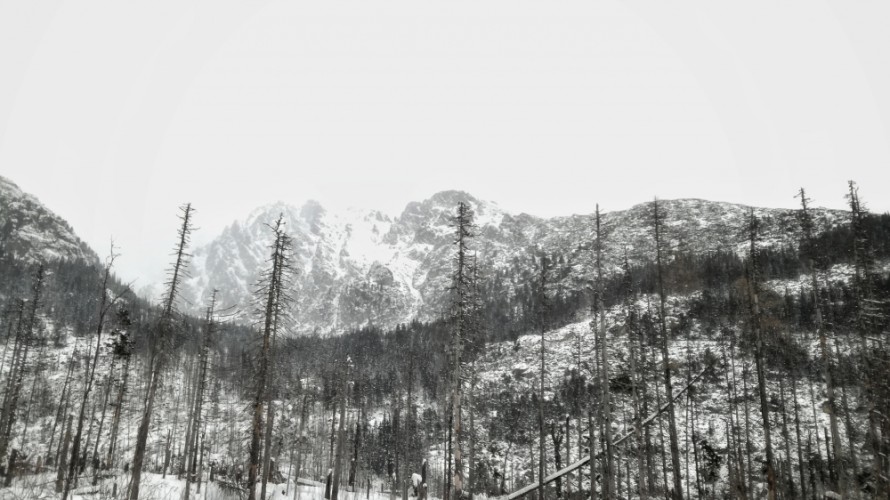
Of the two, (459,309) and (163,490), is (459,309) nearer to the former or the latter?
(459,309)

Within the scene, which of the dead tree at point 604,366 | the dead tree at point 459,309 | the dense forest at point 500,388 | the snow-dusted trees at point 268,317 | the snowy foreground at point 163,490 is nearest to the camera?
the snowy foreground at point 163,490

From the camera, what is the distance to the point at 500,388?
91.2 metres

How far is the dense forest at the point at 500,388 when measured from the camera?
1035 inches

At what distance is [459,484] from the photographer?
21547mm

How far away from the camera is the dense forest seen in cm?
2630

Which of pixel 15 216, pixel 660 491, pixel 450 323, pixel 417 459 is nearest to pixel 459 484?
pixel 450 323

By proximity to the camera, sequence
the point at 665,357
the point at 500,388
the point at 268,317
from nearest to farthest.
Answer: the point at 268,317 < the point at 665,357 < the point at 500,388

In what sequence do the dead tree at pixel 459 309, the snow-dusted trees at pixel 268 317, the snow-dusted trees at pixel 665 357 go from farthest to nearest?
the snow-dusted trees at pixel 665 357 → the snow-dusted trees at pixel 268 317 → the dead tree at pixel 459 309

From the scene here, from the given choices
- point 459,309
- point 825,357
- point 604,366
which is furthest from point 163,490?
point 825,357

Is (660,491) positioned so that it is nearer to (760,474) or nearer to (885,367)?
(760,474)

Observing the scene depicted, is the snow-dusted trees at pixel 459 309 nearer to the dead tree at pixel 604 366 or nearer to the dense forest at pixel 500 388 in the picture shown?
the dense forest at pixel 500 388

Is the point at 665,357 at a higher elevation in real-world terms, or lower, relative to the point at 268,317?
lower

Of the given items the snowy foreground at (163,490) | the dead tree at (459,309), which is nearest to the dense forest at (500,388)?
the dead tree at (459,309)

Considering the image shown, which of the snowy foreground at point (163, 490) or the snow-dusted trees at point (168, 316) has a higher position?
the snow-dusted trees at point (168, 316)
